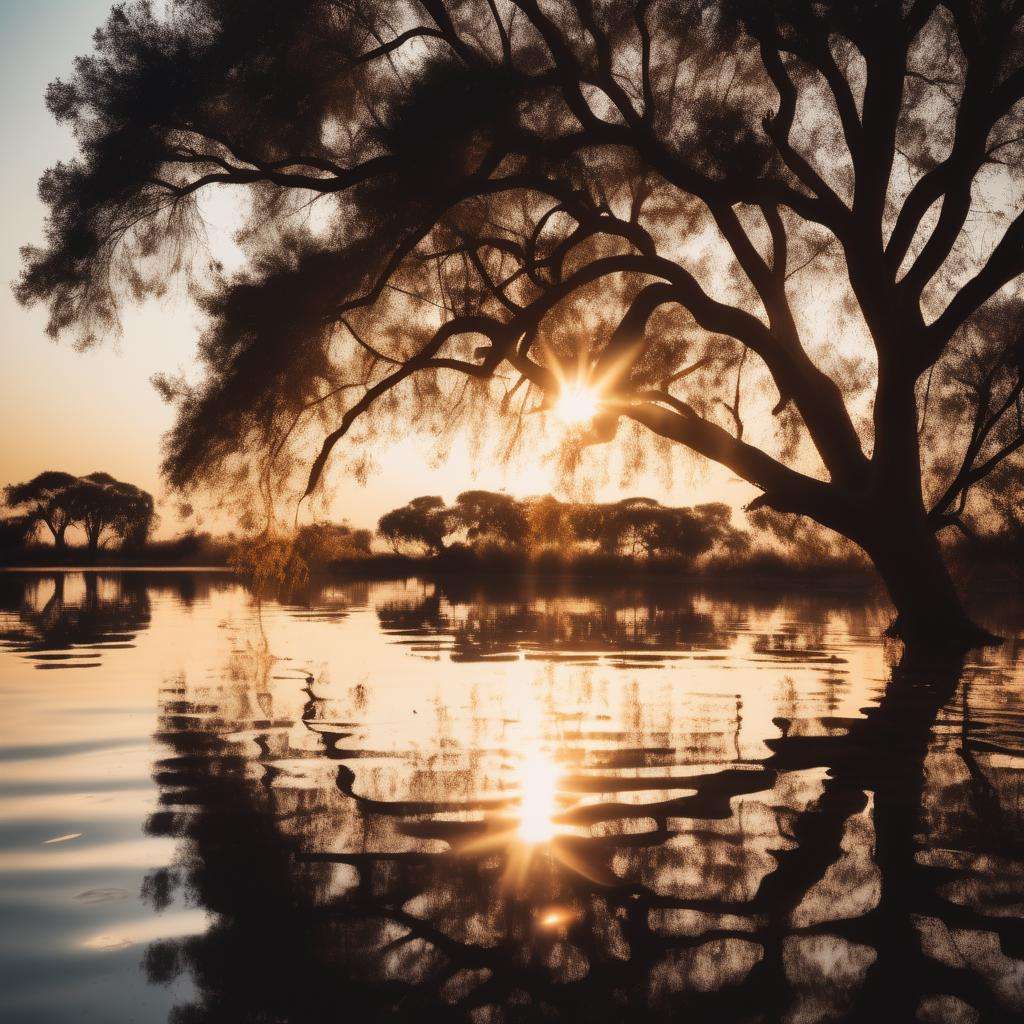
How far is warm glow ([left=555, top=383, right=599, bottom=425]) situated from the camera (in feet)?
45.5

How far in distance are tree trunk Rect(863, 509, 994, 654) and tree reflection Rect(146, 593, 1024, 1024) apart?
6387mm

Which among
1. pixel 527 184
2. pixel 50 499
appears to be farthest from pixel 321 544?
pixel 50 499

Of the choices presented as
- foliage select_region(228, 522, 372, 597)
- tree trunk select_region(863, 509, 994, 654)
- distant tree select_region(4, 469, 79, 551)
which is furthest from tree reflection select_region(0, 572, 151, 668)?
distant tree select_region(4, 469, 79, 551)

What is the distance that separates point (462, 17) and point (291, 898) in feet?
45.3

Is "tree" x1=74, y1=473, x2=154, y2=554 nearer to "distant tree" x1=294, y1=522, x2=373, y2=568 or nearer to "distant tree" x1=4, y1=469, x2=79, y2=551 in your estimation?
"distant tree" x1=4, y1=469, x2=79, y2=551

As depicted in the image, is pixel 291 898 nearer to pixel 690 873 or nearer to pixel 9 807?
pixel 690 873

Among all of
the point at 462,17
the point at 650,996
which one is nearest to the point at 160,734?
the point at 650,996

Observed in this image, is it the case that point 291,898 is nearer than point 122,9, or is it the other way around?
point 291,898

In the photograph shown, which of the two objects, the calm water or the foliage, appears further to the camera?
the foliage

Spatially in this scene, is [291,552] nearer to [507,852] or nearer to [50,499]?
[507,852]

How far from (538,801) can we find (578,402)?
9906mm

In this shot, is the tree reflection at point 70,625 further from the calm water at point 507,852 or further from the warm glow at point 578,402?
the warm glow at point 578,402

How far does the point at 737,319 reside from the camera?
1348 centimetres

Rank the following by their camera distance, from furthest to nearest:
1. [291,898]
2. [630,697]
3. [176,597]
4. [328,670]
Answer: [176,597], [328,670], [630,697], [291,898]
